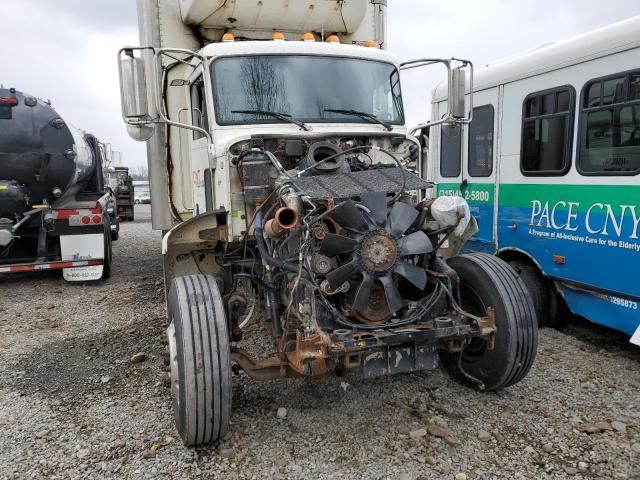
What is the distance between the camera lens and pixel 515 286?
3887 mm

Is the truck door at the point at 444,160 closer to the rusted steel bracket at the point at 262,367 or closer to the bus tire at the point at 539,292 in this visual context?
the bus tire at the point at 539,292

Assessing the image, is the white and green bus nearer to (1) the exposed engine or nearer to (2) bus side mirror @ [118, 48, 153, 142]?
(1) the exposed engine

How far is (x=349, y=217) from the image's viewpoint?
344 centimetres

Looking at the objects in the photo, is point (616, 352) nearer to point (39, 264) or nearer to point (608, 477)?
point (608, 477)

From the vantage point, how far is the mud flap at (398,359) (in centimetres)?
339

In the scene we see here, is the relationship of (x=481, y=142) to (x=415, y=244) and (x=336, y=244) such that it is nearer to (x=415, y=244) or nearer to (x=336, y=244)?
(x=415, y=244)

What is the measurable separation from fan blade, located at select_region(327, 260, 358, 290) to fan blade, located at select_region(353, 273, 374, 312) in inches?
Result: 3.3

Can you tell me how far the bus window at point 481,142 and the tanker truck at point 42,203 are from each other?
5.45m

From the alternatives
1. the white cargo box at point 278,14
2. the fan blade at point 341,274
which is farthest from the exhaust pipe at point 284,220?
the white cargo box at point 278,14

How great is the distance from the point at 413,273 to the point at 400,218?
1.21 ft

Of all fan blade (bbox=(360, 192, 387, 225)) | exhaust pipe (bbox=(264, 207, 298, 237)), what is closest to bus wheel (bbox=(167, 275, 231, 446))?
exhaust pipe (bbox=(264, 207, 298, 237))

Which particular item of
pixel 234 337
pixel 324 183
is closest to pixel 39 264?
pixel 234 337

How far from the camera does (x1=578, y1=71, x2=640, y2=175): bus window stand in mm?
4602

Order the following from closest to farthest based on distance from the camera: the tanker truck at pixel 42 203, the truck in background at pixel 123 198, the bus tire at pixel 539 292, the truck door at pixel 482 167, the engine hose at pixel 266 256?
the engine hose at pixel 266 256 < the bus tire at pixel 539 292 < the truck door at pixel 482 167 < the tanker truck at pixel 42 203 < the truck in background at pixel 123 198
